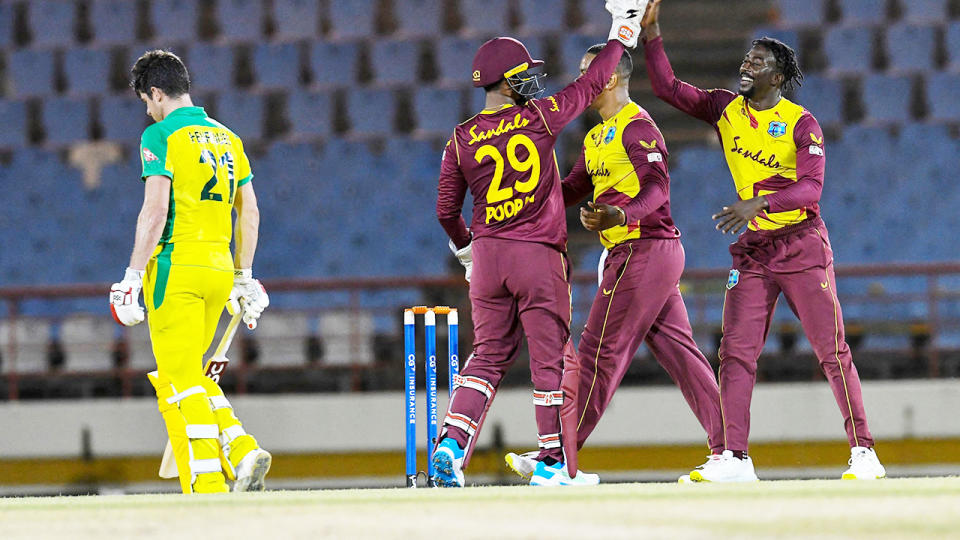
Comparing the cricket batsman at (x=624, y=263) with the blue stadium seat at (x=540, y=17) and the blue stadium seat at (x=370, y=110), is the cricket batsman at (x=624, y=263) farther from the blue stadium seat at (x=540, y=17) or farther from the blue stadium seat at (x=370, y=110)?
the blue stadium seat at (x=540, y=17)

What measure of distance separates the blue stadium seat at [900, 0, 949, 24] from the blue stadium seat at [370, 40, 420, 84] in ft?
16.3

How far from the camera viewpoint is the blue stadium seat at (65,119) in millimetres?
12633

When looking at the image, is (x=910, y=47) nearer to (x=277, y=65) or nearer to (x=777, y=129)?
(x=277, y=65)

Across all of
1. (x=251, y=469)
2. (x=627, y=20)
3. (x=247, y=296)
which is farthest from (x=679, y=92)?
(x=251, y=469)

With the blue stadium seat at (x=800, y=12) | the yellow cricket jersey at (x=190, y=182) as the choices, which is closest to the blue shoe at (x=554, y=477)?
the yellow cricket jersey at (x=190, y=182)

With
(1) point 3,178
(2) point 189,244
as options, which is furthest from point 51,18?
(2) point 189,244

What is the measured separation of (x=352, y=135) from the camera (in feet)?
40.9

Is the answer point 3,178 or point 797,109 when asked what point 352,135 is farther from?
point 797,109

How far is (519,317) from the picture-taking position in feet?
18.2

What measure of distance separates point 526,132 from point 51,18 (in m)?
9.60

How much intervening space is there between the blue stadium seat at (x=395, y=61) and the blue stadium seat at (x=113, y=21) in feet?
8.57

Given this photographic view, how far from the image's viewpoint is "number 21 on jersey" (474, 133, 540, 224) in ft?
17.8

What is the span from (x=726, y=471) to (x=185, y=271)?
2474 mm

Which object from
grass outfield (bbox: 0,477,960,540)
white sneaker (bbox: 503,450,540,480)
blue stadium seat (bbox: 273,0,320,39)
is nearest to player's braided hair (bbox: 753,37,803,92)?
grass outfield (bbox: 0,477,960,540)
